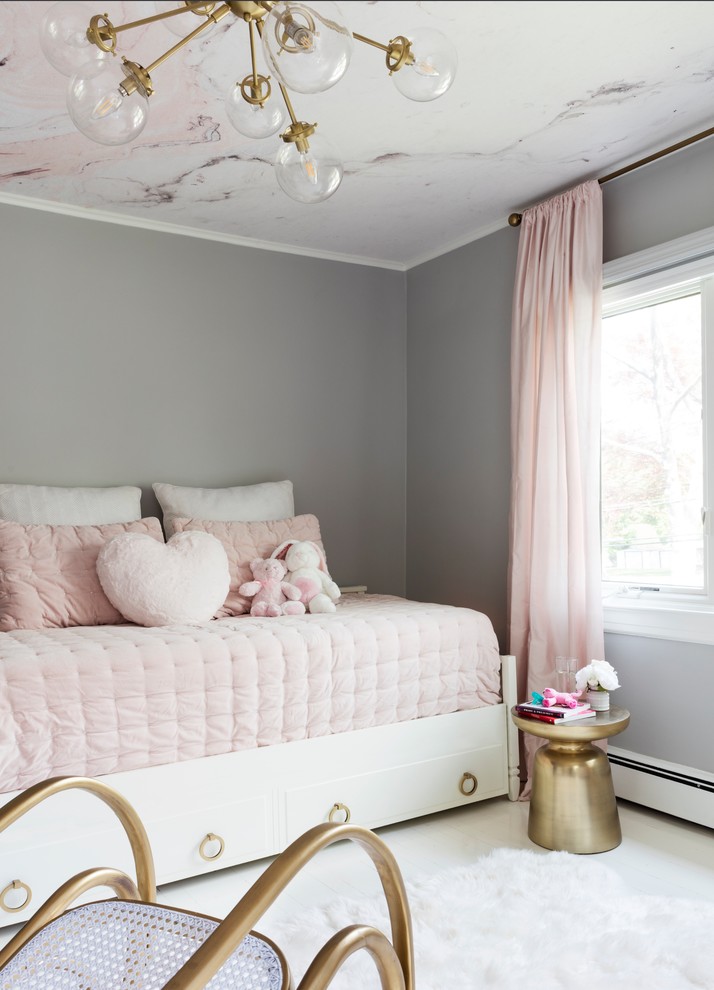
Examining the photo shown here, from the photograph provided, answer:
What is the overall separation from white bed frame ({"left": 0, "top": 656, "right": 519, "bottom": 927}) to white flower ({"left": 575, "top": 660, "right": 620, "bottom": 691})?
1.12 ft

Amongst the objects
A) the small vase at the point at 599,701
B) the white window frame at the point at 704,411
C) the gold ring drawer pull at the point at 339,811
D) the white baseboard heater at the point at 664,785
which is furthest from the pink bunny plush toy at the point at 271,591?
the white baseboard heater at the point at 664,785

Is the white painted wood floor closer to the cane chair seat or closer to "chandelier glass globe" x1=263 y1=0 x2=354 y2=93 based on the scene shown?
the cane chair seat

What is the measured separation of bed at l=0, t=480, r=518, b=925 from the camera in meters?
2.14

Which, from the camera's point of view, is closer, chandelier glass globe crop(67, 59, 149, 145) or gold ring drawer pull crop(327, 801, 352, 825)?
chandelier glass globe crop(67, 59, 149, 145)

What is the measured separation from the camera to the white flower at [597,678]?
273 cm

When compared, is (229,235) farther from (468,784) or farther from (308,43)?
(468,784)

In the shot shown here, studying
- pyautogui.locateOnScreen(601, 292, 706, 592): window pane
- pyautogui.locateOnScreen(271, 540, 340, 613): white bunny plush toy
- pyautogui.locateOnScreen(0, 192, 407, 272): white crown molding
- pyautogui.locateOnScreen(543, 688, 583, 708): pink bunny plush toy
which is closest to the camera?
pyautogui.locateOnScreen(543, 688, 583, 708): pink bunny plush toy

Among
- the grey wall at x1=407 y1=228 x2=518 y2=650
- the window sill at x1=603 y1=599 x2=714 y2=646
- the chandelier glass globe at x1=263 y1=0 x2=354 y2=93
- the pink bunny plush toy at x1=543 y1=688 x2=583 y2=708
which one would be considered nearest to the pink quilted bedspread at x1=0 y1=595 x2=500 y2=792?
the pink bunny plush toy at x1=543 y1=688 x2=583 y2=708

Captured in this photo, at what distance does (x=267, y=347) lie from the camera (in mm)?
3883

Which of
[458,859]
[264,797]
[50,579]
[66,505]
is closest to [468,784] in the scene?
[458,859]

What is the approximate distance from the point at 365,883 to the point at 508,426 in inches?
78.1

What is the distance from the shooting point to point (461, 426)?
12.7 feet

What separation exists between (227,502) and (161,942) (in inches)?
93.0

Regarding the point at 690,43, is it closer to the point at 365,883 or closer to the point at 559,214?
the point at 559,214
